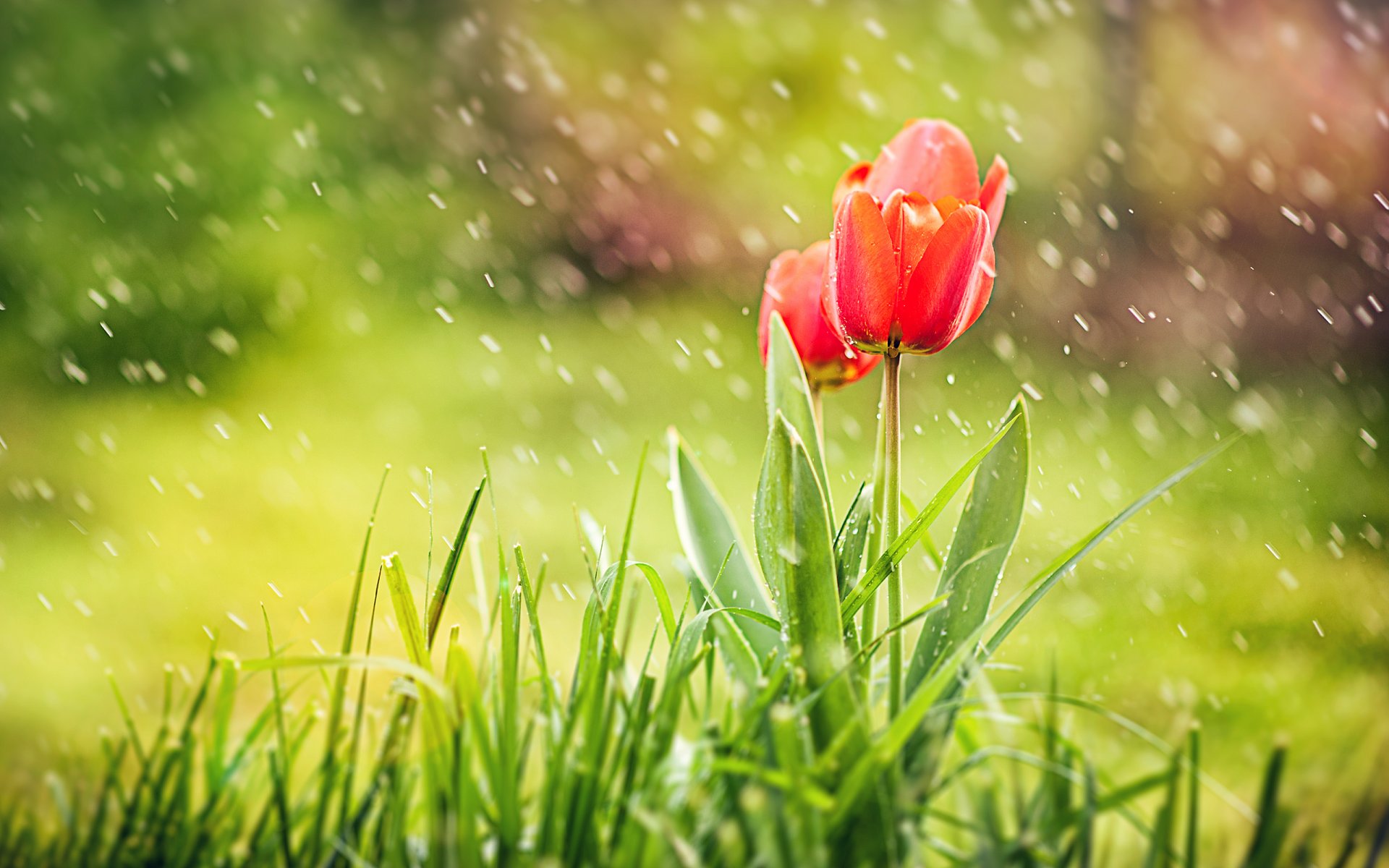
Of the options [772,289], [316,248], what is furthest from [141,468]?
[772,289]

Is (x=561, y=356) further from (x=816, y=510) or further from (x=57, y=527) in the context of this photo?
(x=816, y=510)

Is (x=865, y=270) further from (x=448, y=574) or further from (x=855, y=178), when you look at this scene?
(x=448, y=574)

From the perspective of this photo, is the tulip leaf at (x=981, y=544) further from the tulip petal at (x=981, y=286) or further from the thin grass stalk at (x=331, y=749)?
the thin grass stalk at (x=331, y=749)

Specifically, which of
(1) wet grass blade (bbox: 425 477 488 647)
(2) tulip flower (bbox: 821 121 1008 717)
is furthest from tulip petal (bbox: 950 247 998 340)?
(1) wet grass blade (bbox: 425 477 488 647)

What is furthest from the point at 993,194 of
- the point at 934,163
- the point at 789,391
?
the point at 789,391

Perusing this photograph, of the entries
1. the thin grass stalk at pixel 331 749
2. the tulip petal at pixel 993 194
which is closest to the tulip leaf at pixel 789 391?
the tulip petal at pixel 993 194

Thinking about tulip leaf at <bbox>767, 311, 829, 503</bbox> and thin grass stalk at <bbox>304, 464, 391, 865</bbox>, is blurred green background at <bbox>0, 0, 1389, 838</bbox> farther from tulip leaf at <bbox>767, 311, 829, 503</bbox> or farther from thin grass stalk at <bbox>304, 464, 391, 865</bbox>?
thin grass stalk at <bbox>304, 464, 391, 865</bbox>
